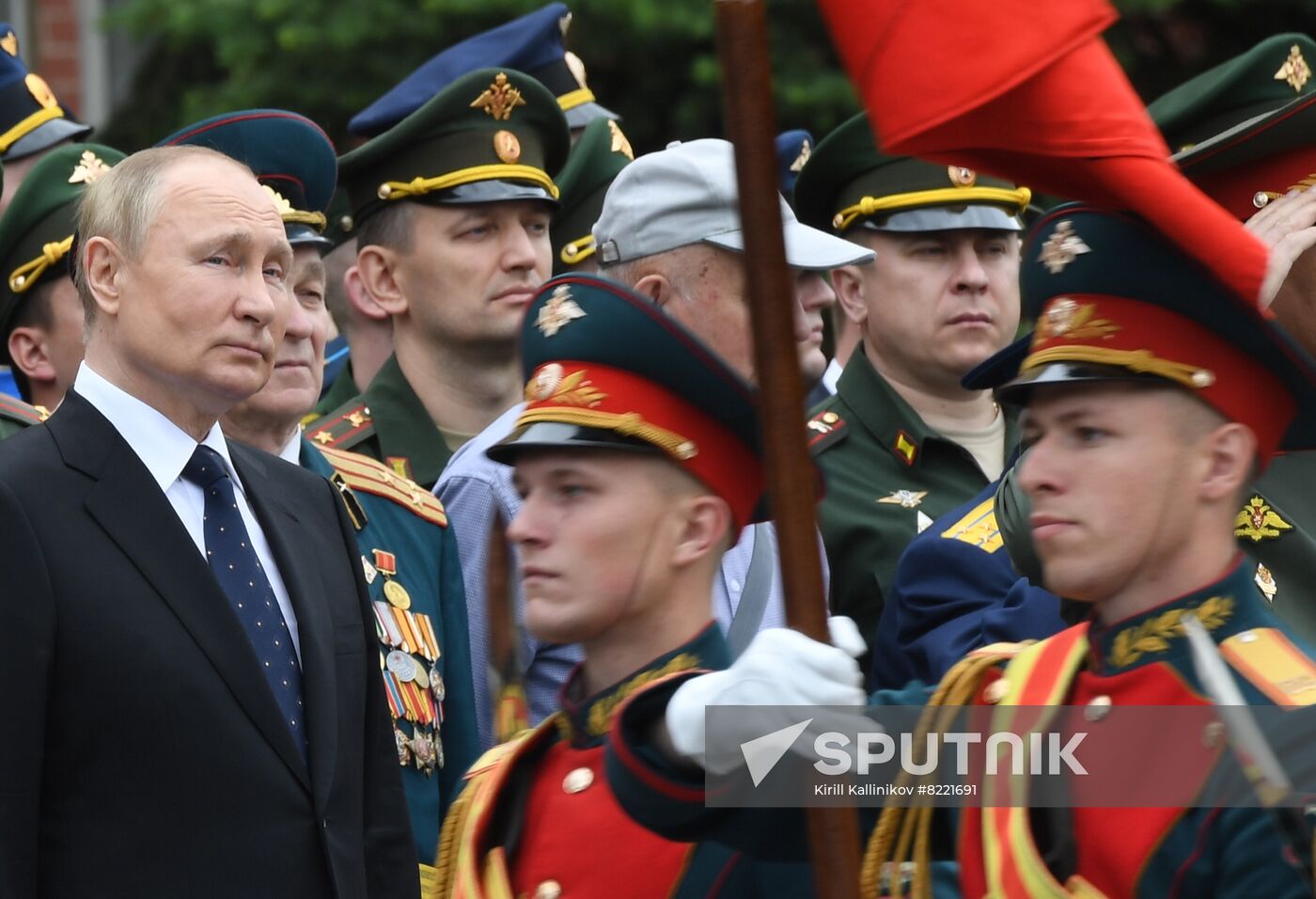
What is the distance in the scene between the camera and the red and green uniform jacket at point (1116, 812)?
10.3ft

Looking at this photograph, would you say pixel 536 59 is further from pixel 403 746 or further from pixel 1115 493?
pixel 1115 493

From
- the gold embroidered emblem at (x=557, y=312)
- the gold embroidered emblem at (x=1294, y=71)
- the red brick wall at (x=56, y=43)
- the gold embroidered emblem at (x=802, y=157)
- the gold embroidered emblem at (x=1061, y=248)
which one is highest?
the red brick wall at (x=56, y=43)

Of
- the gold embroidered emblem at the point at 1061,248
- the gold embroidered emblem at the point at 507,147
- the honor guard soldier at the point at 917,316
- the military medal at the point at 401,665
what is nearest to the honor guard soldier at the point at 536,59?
the gold embroidered emblem at the point at 507,147

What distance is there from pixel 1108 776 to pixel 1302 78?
2.45 metres

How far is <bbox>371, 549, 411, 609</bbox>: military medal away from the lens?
4.85 metres

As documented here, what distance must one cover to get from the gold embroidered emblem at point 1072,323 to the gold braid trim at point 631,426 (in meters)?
0.58

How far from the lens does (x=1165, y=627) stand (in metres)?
3.32

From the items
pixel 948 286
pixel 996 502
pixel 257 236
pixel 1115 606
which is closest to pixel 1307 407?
pixel 1115 606

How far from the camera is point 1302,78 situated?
5.21 meters

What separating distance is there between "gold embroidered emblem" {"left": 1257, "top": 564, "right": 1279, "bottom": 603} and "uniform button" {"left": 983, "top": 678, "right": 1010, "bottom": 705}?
1033 mm

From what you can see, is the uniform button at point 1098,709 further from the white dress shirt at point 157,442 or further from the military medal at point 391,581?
the military medal at point 391,581

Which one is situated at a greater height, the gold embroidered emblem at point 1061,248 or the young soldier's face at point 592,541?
the gold embroidered emblem at point 1061,248

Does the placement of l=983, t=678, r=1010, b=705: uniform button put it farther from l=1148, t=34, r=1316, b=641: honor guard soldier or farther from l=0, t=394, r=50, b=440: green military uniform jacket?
l=0, t=394, r=50, b=440: green military uniform jacket

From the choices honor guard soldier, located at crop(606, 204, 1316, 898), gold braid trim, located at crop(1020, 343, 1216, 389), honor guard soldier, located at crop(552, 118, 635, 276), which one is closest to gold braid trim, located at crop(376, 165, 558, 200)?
honor guard soldier, located at crop(552, 118, 635, 276)
